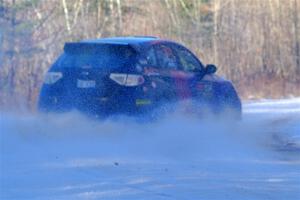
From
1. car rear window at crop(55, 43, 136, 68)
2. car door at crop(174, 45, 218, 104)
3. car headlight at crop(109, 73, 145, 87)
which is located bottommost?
car door at crop(174, 45, 218, 104)

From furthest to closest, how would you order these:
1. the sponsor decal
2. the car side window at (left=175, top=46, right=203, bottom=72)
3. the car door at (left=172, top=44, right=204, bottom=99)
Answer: the car side window at (left=175, top=46, right=203, bottom=72) → the car door at (left=172, top=44, right=204, bottom=99) → the sponsor decal

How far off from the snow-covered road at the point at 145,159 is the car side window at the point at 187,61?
0.88m

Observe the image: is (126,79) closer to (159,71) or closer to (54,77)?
(159,71)

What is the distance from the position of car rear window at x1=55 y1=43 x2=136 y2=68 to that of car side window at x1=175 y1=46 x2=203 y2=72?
1427 mm

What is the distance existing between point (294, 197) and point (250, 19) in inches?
1128

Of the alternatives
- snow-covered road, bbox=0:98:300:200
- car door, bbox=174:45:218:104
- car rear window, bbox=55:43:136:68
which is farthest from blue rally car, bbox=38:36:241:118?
snow-covered road, bbox=0:98:300:200

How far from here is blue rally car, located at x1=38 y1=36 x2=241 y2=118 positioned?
16.2 m

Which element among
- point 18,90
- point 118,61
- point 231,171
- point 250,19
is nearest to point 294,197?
point 231,171

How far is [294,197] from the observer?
10.9 m

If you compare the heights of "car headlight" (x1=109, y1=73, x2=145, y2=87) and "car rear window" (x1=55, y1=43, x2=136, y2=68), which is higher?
"car rear window" (x1=55, y1=43, x2=136, y2=68)

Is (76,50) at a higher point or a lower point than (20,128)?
higher

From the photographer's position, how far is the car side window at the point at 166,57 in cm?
1706

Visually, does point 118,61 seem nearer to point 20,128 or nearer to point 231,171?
point 20,128

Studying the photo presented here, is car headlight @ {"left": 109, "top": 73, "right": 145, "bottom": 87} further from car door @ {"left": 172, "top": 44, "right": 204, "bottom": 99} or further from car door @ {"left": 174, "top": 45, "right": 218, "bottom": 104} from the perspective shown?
car door @ {"left": 174, "top": 45, "right": 218, "bottom": 104}
